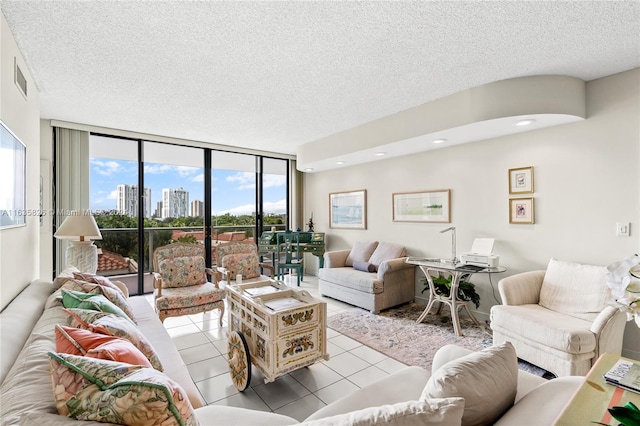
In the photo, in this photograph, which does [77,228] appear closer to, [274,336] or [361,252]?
[274,336]

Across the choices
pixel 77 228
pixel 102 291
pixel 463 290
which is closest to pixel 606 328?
pixel 463 290

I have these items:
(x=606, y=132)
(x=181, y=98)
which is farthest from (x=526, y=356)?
(x=181, y=98)

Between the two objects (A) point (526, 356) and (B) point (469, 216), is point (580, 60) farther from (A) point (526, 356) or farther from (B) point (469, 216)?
(A) point (526, 356)

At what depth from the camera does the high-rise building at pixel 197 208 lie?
17.6 feet

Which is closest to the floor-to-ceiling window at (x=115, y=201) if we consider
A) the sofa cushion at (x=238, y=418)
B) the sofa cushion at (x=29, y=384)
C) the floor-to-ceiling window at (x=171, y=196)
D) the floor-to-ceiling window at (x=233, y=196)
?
the floor-to-ceiling window at (x=171, y=196)

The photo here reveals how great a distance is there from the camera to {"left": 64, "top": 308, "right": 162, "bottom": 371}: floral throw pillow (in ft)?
4.55

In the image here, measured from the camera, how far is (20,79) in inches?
88.5

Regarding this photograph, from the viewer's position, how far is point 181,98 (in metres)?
3.22

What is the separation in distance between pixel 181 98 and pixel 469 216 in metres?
3.67

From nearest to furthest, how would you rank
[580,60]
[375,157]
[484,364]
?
[484,364]
[580,60]
[375,157]

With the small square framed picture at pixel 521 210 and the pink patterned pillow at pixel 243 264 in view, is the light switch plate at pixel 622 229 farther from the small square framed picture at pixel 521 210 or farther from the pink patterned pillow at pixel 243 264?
the pink patterned pillow at pixel 243 264

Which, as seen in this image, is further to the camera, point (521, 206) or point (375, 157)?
point (375, 157)

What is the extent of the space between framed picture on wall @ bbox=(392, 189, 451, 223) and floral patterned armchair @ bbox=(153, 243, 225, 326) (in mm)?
2834

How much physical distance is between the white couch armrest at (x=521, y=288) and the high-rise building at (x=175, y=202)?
4.73m
